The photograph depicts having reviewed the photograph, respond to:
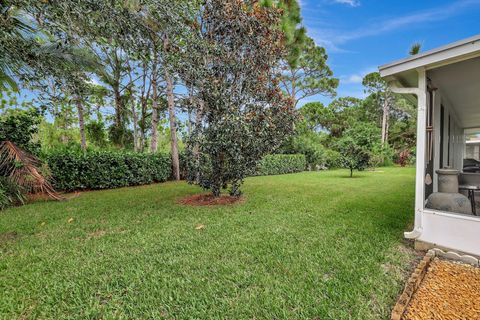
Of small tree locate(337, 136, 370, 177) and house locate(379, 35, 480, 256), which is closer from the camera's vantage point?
house locate(379, 35, 480, 256)

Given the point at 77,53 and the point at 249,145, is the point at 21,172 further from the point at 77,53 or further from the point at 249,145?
the point at 249,145

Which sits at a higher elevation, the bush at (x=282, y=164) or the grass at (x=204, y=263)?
the bush at (x=282, y=164)

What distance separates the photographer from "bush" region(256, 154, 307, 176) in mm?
14508

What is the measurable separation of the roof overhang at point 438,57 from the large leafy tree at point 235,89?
268cm

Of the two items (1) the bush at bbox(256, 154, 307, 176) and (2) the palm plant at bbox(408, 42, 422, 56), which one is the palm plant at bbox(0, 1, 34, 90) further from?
(2) the palm plant at bbox(408, 42, 422, 56)

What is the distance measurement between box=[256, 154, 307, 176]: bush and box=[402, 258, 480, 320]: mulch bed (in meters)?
11.0

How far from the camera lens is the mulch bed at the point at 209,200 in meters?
6.27

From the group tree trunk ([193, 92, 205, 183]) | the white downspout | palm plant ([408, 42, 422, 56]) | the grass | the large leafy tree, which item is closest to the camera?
the grass

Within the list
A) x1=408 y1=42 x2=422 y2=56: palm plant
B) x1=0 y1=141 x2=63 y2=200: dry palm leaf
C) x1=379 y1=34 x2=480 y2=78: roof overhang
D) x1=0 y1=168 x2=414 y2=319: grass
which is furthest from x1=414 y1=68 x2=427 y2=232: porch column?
x1=408 y1=42 x2=422 y2=56: palm plant

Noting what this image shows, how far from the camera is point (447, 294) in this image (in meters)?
2.29

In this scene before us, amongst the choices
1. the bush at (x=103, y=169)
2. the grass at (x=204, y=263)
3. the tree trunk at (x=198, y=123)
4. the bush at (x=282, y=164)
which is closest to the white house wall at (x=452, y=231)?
the grass at (x=204, y=263)

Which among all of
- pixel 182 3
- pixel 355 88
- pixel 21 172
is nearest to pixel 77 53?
pixel 21 172

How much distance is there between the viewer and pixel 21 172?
5.93 meters

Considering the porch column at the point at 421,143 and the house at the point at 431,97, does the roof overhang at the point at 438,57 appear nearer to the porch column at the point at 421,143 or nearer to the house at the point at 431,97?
the house at the point at 431,97
